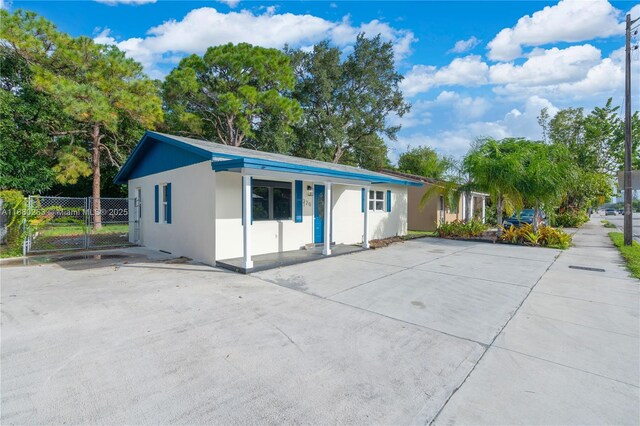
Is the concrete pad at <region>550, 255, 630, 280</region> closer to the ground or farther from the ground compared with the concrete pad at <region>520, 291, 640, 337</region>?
farther from the ground

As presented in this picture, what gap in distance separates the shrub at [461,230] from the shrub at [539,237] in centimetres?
127

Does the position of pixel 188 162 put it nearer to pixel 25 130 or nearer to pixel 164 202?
pixel 164 202

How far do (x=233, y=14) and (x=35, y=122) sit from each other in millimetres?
13727

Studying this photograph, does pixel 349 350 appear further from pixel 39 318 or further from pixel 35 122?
pixel 35 122

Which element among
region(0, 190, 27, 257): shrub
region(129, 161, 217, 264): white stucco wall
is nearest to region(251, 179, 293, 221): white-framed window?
region(129, 161, 217, 264): white stucco wall

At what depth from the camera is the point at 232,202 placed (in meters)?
8.18

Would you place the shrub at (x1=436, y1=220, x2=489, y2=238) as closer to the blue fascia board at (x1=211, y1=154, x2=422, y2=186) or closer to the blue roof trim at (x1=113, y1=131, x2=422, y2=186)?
the blue roof trim at (x1=113, y1=131, x2=422, y2=186)

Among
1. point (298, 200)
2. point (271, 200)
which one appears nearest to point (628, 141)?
point (298, 200)

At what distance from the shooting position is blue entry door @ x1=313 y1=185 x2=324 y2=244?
10602 mm

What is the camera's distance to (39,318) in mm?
4309

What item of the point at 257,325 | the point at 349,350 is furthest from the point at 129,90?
the point at 349,350

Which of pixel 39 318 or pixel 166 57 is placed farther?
pixel 166 57

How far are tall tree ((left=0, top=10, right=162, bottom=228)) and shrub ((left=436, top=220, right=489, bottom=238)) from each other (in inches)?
631

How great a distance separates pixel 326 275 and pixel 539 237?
10.0 m
